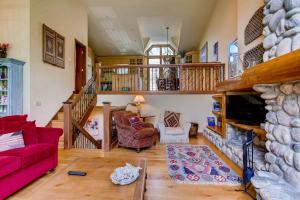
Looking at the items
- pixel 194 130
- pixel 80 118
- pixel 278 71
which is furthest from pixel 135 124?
pixel 278 71

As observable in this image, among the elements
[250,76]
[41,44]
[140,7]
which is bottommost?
[250,76]

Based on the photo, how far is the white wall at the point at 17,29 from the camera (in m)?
4.80

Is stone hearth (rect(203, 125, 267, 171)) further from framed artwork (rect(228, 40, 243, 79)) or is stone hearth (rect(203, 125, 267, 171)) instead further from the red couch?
the red couch

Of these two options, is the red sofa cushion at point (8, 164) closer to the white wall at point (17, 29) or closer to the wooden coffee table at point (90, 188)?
the wooden coffee table at point (90, 188)

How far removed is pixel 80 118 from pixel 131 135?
2.08 metres

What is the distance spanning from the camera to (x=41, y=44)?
210 inches

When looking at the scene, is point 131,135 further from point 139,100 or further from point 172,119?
point 139,100

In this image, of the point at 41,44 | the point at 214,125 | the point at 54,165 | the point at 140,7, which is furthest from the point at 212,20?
the point at 54,165

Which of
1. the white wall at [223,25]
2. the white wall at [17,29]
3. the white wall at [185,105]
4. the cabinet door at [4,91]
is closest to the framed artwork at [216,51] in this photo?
the white wall at [223,25]

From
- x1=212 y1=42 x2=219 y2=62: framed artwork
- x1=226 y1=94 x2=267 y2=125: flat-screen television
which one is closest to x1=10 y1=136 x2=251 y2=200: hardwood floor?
Answer: x1=226 y1=94 x2=267 y2=125: flat-screen television

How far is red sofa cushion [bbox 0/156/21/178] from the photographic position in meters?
2.45

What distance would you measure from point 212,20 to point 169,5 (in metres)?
1.90

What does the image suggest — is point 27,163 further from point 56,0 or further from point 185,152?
point 56,0

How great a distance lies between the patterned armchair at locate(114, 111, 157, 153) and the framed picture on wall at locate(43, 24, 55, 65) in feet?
8.47
